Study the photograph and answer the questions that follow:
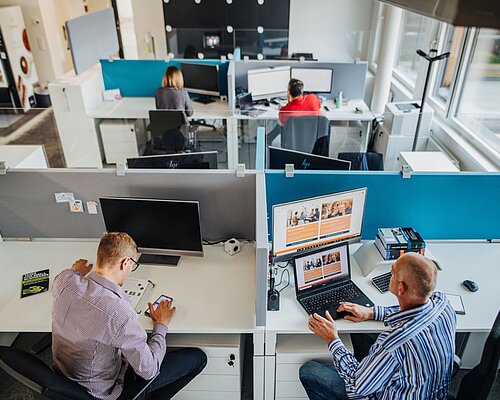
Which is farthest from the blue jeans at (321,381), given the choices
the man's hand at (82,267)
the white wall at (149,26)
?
the white wall at (149,26)

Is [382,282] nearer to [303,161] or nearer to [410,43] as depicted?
[303,161]

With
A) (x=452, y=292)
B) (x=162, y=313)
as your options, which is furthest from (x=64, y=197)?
(x=452, y=292)

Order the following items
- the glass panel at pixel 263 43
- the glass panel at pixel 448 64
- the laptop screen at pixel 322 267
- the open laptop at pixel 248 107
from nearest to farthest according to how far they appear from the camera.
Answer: the laptop screen at pixel 322 267, the glass panel at pixel 448 64, the open laptop at pixel 248 107, the glass panel at pixel 263 43

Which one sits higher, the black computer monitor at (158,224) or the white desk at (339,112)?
the black computer monitor at (158,224)

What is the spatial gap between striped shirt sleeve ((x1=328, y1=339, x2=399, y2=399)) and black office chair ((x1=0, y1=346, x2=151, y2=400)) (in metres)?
0.99

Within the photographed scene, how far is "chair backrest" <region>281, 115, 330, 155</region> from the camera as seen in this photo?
3.56 metres

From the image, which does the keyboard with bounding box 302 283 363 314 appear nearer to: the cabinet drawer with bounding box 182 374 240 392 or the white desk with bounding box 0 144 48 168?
the cabinet drawer with bounding box 182 374 240 392

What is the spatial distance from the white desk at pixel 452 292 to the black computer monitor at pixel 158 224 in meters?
0.52

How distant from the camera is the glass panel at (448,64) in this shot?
13.6ft

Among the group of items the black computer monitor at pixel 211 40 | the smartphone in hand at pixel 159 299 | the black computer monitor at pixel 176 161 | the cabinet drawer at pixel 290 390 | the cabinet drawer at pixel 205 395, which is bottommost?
the cabinet drawer at pixel 205 395

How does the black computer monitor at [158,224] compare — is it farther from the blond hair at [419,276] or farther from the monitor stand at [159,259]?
the blond hair at [419,276]

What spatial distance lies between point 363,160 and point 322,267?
3.98 ft

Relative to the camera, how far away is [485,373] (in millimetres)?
1553

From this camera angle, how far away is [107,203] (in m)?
2.12
